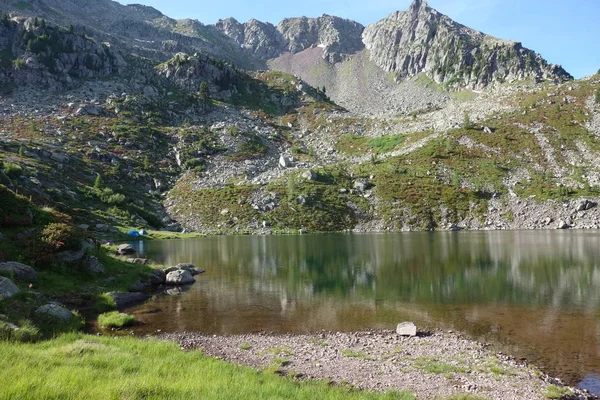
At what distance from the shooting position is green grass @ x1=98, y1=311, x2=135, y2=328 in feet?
73.8

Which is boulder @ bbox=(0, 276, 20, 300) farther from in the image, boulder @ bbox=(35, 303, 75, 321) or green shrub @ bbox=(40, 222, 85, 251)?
green shrub @ bbox=(40, 222, 85, 251)

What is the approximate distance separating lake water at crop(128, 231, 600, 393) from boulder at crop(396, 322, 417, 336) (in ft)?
5.61

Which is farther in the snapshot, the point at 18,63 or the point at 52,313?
the point at 18,63

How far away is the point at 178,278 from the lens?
37.4 metres

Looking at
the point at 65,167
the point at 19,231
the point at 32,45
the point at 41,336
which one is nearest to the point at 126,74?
the point at 32,45

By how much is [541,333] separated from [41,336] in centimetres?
2609

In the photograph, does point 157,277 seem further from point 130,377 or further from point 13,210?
point 130,377

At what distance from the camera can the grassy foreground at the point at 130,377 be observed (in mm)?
9266

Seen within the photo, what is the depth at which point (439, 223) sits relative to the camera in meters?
106

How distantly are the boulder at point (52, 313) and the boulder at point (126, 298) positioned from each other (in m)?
6.62

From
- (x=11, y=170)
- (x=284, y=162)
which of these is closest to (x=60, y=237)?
(x=11, y=170)

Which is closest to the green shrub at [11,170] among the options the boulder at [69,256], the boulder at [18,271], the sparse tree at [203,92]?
the boulder at [69,256]

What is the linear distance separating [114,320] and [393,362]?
16.9 meters

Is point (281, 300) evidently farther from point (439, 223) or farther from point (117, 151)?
point (117, 151)
